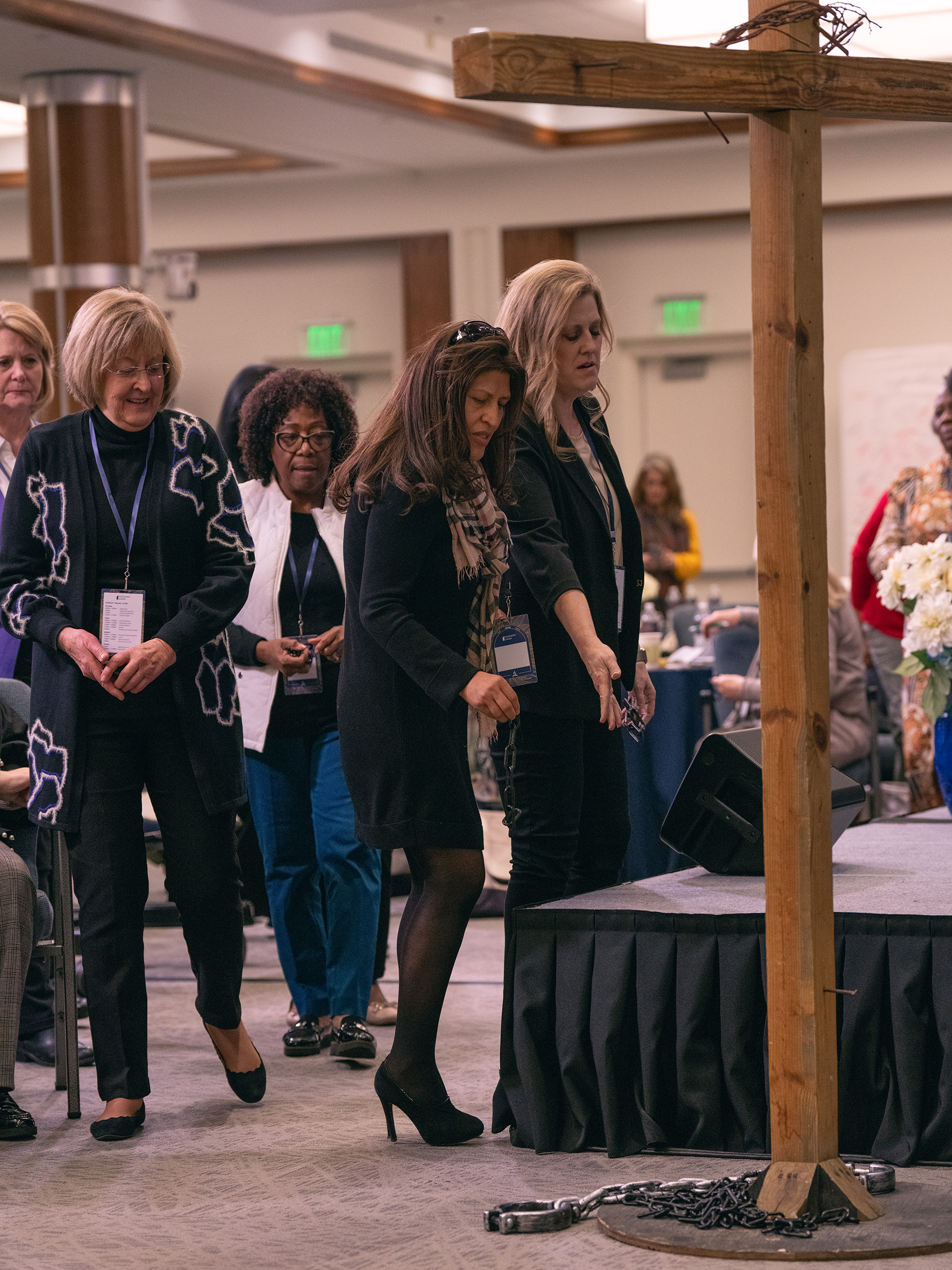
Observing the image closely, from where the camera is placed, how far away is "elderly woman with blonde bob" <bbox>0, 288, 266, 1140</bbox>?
3037 millimetres

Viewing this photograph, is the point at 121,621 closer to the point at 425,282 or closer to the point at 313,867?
the point at 313,867

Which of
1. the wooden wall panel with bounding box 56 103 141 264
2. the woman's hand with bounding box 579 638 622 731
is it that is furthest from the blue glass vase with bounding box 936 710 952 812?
the wooden wall panel with bounding box 56 103 141 264

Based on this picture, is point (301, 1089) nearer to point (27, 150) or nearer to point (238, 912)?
point (238, 912)

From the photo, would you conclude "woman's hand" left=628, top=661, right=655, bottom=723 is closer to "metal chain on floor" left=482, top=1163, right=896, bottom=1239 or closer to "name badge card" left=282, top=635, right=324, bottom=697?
"name badge card" left=282, top=635, right=324, bottom=697

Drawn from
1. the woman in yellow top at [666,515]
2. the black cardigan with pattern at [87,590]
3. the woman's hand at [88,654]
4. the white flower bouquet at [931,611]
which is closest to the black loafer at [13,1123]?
the black cardigan with pattern at [87,590]

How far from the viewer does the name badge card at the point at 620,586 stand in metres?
3.13

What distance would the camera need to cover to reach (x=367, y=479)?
112 inches

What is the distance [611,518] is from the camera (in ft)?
10.2

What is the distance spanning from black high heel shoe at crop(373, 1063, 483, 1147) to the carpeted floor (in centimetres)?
2

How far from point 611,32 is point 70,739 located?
6492mm

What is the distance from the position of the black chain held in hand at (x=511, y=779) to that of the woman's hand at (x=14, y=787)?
959 mm

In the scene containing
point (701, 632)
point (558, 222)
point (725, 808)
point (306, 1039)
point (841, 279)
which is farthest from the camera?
point (558, 222)

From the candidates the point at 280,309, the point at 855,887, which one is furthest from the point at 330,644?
the point at 280,309

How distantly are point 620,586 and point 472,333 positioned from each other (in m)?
0.58
